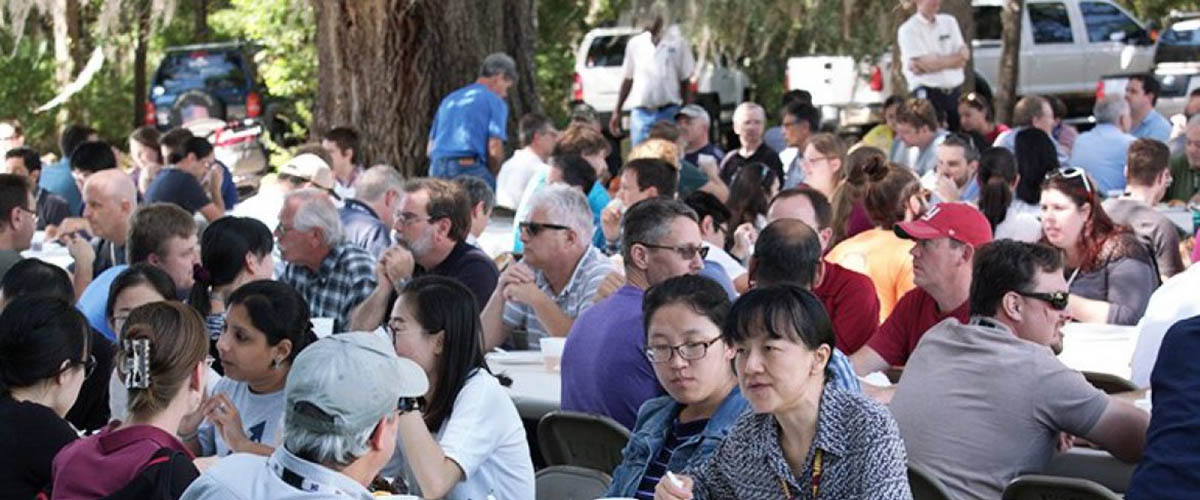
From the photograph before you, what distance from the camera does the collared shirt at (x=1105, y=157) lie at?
1331 centimetres

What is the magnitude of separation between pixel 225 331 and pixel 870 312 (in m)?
2.49

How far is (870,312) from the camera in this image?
→ 7.07 metres

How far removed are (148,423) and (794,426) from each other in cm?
157

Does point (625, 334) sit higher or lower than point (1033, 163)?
higher

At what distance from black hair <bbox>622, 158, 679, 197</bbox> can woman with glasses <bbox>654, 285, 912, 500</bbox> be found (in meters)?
5.70

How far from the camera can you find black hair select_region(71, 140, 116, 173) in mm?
13305

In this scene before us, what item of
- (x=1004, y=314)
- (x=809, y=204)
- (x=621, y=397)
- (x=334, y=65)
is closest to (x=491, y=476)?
(x=621, y=397)

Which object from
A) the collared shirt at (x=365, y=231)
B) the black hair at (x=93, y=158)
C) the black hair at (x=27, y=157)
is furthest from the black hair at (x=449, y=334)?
the black hair at (x=27, y=157)

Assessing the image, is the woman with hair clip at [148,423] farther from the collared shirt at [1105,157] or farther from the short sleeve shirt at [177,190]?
the collared shirt at [1105,157]

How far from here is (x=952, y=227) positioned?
6645 mm

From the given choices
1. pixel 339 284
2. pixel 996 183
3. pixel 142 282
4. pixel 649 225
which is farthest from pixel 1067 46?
pixel 142 282

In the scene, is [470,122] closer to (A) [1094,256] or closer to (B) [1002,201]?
(B) [1002,201]

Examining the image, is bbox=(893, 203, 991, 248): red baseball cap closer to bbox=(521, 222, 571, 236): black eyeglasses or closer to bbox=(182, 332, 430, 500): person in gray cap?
bbox=(521, 222, 571, 236): black eyeglasses

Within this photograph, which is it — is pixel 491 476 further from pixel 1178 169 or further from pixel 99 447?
pixel 1178 169
